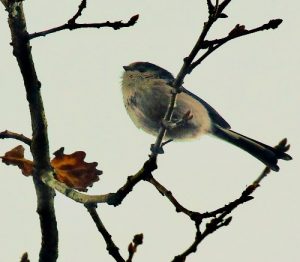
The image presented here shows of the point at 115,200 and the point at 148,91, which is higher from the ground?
the point at 148,91

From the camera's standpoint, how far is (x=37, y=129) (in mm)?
3396

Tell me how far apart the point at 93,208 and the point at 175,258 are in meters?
0.83

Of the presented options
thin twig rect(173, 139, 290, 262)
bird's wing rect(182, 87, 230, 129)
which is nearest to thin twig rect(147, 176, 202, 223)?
thin twig rect(173, 139, 290, 262)

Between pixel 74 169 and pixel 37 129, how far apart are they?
37 centimetres

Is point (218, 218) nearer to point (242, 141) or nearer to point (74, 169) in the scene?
point (74, 169)

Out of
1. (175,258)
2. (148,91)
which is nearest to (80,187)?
(175,258)

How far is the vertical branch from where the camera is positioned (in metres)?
3.11

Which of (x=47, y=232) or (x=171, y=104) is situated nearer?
(x=171, y=104)

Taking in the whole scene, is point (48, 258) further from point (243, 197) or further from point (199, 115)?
point (199, 115)

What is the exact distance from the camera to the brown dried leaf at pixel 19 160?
11.5ft

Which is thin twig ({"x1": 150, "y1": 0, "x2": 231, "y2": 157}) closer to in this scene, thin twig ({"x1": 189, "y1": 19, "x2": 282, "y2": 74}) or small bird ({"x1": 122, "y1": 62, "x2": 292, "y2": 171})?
thin twig ({"x1": 189, "y1": 19, "x2": 282, "y2": 74})

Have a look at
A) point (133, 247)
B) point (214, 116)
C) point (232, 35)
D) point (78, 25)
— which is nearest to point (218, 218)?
point (133, 247)

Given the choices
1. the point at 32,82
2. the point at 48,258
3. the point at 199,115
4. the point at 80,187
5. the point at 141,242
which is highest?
the point at 199,115

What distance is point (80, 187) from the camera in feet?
11.6
